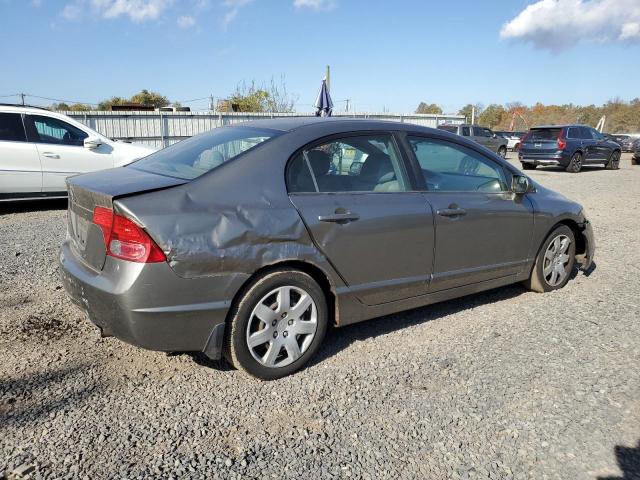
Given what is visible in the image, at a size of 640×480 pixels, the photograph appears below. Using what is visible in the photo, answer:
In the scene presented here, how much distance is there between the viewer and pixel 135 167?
3.71 m

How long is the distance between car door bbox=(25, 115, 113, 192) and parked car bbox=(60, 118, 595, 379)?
5.59 metres

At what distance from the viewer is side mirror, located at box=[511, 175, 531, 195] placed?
4.48m

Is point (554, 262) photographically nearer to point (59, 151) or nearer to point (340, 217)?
point (340, 217)

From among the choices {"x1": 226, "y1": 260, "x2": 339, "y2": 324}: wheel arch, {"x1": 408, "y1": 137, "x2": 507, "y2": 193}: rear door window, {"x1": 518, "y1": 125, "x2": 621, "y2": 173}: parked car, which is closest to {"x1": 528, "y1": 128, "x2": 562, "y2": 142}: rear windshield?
{"x1": 518, "y1": 125, "x2": 621, "y2": 173}: parked car

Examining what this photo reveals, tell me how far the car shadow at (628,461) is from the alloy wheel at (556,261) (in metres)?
2.42

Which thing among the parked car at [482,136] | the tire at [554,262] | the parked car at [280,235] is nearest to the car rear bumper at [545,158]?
the parked car at [482,136]

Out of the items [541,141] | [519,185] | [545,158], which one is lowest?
[545,158]

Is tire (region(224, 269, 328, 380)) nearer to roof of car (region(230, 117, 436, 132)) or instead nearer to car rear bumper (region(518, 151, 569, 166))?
roof of car (region(230, 117, 436, 132))

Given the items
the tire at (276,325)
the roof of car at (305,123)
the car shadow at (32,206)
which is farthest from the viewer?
the car shadow at (32,206)

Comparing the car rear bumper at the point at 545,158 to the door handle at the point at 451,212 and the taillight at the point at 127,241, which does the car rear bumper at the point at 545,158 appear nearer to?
the door handle at the point at 451,212

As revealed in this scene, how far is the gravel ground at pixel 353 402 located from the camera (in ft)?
8.31

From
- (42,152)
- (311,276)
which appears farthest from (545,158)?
(311,276)

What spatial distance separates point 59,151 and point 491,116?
60723 mm

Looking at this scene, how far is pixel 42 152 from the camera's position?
849cm
